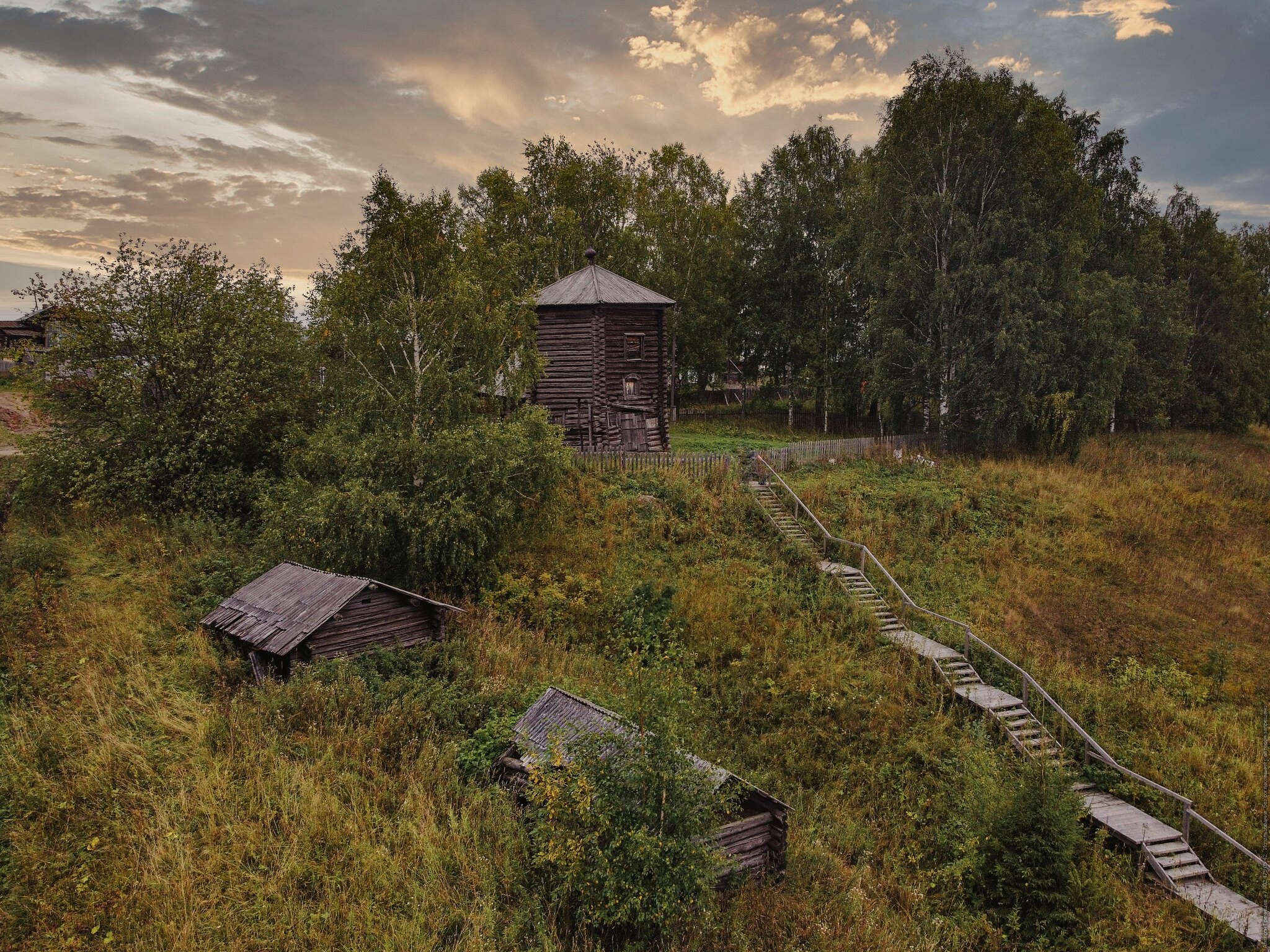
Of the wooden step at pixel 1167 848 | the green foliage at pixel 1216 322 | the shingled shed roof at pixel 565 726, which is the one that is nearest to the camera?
the shingled shed roof at pixel 565 726

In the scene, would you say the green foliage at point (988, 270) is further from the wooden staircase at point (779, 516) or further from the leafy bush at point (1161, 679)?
the leafy bush at point (1161, 679)

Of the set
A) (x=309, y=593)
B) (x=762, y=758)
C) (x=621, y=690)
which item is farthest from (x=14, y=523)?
(x=762, y=758)

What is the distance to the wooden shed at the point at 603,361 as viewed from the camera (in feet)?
94.0

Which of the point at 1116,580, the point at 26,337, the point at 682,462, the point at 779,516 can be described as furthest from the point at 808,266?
the point at 26,337

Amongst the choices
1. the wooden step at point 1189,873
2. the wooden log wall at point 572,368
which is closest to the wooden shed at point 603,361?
the wooden log wall at point 572,368

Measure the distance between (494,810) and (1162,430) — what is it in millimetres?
46705

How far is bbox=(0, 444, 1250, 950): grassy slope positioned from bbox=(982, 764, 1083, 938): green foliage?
1.25 ft

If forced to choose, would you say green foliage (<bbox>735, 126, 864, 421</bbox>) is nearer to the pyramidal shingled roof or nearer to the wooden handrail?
the pyramidal shingled roof

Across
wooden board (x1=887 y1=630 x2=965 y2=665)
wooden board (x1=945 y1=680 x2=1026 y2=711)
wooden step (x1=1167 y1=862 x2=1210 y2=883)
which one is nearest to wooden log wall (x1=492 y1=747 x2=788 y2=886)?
wooden step (x1=1167 y1=862 x2=1210 y2=883)

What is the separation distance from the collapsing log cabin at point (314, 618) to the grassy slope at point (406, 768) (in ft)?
2.20

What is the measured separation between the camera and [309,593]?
13031mm

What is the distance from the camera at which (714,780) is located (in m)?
8.66

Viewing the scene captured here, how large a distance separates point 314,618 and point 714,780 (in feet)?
26.0

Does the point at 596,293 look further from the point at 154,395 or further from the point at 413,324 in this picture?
the point at 154,395
